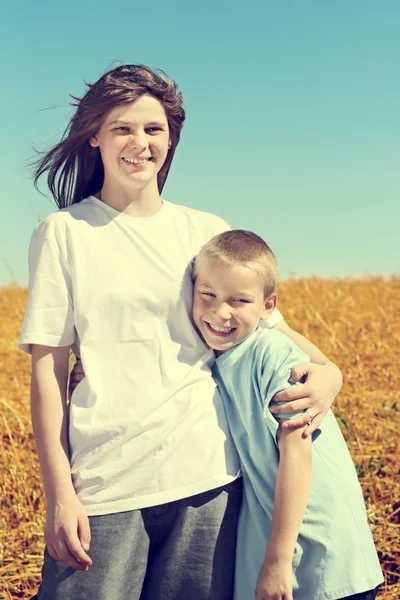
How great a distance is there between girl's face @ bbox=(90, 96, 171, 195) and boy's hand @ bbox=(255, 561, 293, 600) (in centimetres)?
110

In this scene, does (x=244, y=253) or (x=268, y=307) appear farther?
(x=268, y=307)

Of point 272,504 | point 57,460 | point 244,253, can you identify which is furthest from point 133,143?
point 272,504

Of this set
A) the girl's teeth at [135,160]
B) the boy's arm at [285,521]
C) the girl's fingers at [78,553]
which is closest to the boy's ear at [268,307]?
the boy's arm at [285,521]

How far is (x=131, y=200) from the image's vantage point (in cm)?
194

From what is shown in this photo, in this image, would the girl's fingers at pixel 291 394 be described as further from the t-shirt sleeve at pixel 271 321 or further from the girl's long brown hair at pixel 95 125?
the girl's long brown hair at pixel 95 125

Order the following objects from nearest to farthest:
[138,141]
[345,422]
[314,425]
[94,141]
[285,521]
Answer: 1. [285,521]
2. [314,425]
3. [138,141]
4. [94,141]
5. [345,422]

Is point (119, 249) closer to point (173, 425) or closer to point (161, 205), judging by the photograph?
point (161, 205)

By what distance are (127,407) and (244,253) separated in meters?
0.52

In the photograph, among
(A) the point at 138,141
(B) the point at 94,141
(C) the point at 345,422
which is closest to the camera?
(A) the point at 138,141

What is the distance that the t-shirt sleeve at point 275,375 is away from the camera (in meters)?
1.70

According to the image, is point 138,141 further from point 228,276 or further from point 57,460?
point 57,460

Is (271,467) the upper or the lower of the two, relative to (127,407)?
lower

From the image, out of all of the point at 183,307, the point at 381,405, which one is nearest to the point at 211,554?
the point at 183,307

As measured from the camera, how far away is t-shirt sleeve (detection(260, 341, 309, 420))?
170cm
